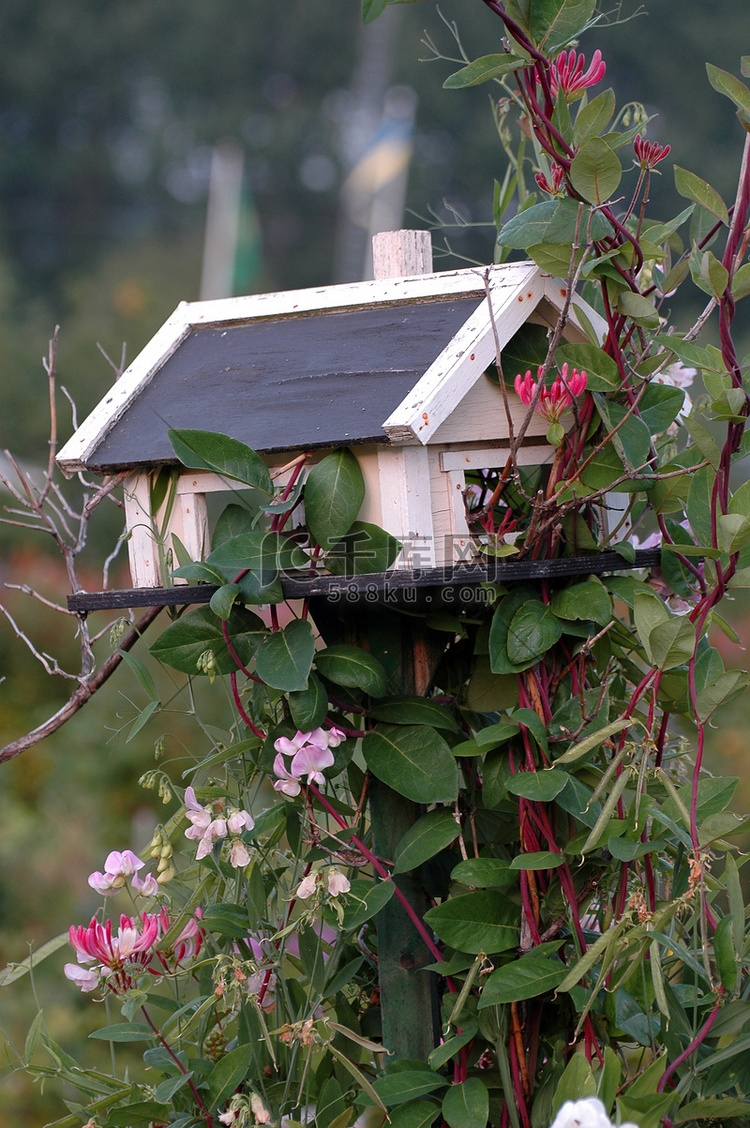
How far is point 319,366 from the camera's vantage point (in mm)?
896

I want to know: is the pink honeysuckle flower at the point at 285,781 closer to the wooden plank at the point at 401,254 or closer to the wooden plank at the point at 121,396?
the wooden plank at the point at 121,396

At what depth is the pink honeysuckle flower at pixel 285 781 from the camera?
83 centimetres

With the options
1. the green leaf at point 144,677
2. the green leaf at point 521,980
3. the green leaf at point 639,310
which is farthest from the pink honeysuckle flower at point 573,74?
the green leaf at point 521,980

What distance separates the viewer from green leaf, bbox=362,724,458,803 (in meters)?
0.81

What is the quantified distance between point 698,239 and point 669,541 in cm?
25

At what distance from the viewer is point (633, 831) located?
30.0 inches

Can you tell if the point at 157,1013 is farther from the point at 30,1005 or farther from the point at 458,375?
the point at 458,375

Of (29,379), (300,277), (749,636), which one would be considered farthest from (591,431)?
(300,277)

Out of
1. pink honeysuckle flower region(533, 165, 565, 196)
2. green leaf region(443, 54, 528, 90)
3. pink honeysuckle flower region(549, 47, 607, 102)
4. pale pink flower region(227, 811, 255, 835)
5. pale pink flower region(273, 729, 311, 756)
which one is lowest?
pale pink flower region(227, 811, 255, 835)

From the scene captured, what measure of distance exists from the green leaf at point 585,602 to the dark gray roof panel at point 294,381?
0.20m

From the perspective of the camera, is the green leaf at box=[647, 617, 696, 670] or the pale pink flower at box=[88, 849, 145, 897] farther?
the pale pink flower at box=[88, 849, 145, 897]

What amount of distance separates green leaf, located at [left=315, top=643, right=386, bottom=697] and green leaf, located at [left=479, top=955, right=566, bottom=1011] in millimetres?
225

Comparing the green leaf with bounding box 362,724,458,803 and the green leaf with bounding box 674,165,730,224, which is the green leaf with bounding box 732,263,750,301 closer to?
the green leaf with bounding box 674,165,730,224

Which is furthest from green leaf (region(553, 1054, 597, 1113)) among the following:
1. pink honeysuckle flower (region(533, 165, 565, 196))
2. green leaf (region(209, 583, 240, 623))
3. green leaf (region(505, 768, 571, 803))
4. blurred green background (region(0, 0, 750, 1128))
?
blurred green background (region(0, 0, 750, 1128))
